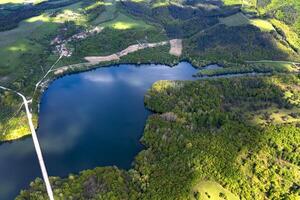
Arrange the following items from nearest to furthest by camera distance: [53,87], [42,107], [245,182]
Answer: [245,182]
[42,107]
[53,87]

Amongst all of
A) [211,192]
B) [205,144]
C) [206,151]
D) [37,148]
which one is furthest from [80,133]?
[211,192]

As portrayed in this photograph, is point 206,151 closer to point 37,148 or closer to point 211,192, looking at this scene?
point 211,192

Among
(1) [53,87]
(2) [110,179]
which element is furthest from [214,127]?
(1) [53,87]

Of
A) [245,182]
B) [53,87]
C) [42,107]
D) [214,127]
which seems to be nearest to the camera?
[245,182]

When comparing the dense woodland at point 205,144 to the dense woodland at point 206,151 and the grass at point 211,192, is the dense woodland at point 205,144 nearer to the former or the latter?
the dense woodland at point 206,151

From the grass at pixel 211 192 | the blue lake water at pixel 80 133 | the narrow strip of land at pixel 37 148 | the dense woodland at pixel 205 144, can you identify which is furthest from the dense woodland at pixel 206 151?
the blue lake water at pixel 80 133

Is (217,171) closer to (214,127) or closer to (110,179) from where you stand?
(214,127)

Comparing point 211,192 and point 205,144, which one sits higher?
point 205,144
